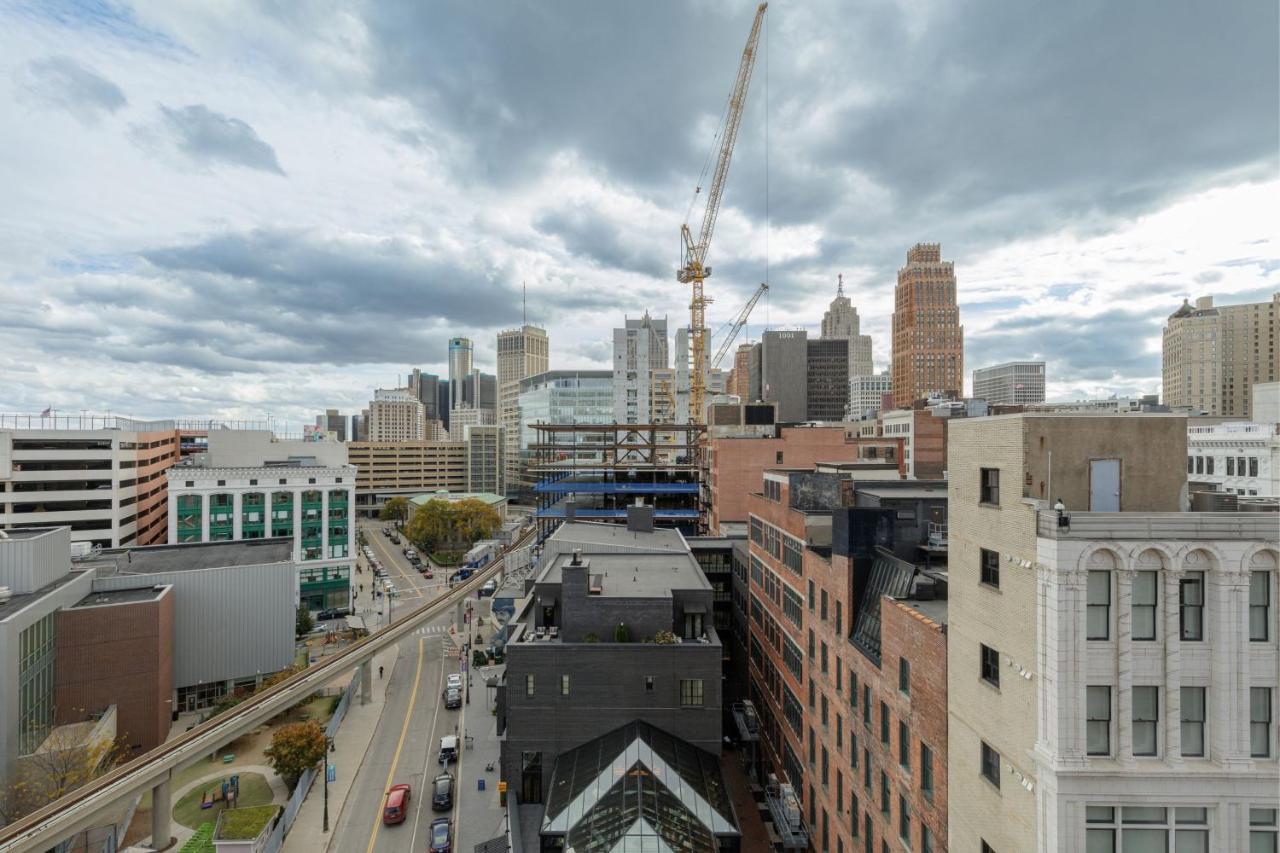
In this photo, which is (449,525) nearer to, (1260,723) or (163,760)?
(163,760)

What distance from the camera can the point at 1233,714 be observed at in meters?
17.7

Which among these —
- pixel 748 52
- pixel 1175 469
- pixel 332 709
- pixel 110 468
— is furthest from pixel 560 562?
pixel 748 52

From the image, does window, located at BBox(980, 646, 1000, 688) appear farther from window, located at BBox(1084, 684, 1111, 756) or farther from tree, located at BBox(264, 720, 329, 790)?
tree, located at BBox(264, 720, 329, 790)

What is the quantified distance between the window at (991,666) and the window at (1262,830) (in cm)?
670

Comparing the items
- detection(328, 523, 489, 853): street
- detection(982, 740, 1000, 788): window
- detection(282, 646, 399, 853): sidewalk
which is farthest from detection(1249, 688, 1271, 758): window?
detection(282, 646, 399, 853): sidewalk

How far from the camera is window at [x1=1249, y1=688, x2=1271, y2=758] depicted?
708 inches

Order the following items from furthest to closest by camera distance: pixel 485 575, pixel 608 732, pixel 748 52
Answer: pixel 748 52
pixel 485 575
pixel 608 732

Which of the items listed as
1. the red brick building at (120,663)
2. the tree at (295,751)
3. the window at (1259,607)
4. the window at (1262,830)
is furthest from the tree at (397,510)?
the window at (1259,607)

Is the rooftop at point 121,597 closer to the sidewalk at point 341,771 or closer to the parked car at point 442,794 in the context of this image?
the sidewalk at point 341,771

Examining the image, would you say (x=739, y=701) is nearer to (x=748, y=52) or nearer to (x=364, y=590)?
(x=364, y=590)

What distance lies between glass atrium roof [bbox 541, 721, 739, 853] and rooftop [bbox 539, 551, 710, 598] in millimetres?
9663

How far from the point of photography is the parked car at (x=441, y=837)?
141 ft

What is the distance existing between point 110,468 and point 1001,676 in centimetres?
11456

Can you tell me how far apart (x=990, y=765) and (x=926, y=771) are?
17.4ft
